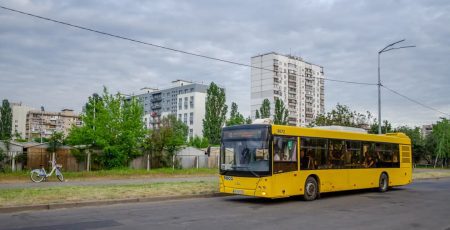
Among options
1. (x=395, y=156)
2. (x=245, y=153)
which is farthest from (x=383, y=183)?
(x=245, y=153)

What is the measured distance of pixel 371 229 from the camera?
33.8 feet

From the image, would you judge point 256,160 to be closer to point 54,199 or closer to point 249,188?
point 249,188

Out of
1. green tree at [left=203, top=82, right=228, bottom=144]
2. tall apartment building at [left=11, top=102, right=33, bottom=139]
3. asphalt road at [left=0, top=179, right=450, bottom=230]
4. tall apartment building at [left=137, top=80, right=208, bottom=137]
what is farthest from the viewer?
tall apartment building at [left=11, top=102, right=33, bottom=139]

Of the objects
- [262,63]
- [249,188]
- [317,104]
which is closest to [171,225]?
[249,188]

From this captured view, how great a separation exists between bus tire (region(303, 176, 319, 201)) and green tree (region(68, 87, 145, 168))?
22.2 meters

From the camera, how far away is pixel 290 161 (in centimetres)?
1598

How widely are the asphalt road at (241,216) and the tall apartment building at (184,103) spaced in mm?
103983

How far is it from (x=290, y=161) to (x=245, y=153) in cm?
163

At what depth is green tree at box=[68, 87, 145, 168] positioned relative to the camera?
36.0 metres

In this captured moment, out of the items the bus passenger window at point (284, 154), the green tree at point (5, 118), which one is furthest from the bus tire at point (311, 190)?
the green tree at point (5, 118)

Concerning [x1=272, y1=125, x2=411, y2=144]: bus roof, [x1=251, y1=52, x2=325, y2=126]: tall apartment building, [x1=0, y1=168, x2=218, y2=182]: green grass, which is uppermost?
[x1=251, y1=52, x2=325, y2=126]: tall apartment building

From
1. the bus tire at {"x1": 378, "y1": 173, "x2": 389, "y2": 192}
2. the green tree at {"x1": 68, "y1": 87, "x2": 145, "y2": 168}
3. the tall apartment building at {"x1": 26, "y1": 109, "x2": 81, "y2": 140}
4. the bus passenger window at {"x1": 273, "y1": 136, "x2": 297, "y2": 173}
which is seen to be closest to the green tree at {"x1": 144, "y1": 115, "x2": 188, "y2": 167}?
the green tree at {"x1": 68, "y1": 87, "x2": 145, "y2": 168}

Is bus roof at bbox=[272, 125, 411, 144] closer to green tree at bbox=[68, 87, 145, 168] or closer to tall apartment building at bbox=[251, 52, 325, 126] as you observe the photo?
green tree at bbox=[68, 87, 145, 168]

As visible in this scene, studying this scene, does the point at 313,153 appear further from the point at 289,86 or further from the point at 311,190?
the point at 289,86
